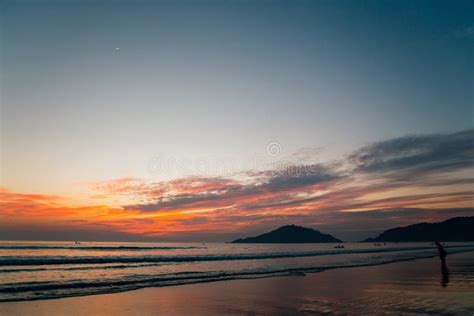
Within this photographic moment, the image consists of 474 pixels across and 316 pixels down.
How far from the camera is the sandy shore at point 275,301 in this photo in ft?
44.4

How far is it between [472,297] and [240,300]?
994 cm

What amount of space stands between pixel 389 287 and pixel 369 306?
6693 millimetres

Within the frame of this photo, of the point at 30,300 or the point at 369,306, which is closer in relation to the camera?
the point at 369,306

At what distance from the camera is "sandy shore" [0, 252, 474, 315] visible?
1353 cm

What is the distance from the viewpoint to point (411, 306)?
1391cm

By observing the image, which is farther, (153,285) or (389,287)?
(153,285)

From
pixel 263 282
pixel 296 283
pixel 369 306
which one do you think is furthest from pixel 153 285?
pixel 369 306

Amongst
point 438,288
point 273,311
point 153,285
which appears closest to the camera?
point 273,311

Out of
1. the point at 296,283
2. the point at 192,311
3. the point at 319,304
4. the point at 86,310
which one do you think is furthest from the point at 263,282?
the point at 86,310

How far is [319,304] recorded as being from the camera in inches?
593

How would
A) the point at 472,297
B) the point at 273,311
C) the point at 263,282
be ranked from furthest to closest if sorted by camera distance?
the point at 263,282 < the point at 472,297 < the point at 273,311

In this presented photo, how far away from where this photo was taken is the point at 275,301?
16.0 metres

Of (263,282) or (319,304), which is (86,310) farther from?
(263,282)

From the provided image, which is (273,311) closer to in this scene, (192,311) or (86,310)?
(192,311)
